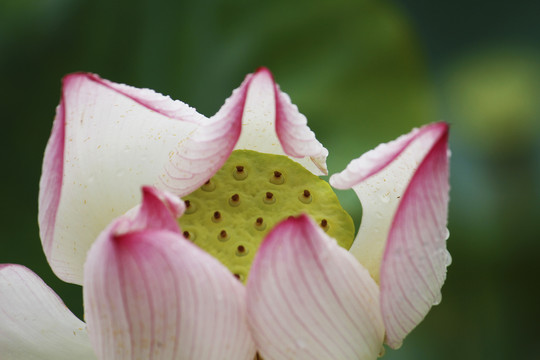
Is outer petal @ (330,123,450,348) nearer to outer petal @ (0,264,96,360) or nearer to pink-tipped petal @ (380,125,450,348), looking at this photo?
pink-tipped petal @ (380,125,450,348)

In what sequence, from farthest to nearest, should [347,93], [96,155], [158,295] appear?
1. [347,93]
2. [96,155]
3. [158,295]

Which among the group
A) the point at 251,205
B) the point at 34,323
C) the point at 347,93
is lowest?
the point at 34,323

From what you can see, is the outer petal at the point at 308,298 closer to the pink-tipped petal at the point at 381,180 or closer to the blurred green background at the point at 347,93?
the pink-tipped petal at the point at 381,180

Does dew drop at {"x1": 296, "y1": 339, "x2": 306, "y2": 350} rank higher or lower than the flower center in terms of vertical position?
lower

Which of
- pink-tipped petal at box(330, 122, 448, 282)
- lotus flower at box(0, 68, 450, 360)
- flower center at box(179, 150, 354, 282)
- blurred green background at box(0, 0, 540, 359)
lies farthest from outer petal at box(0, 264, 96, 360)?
blurred green background at box(0, 0, 540, 359)

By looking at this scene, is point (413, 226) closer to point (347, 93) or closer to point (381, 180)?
point (381, 180)

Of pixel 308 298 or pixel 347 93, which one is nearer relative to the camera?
pixel 308 298

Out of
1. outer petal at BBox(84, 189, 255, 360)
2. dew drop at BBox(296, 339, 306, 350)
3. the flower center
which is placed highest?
the flower center

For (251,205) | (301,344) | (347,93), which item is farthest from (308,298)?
(347,93)
